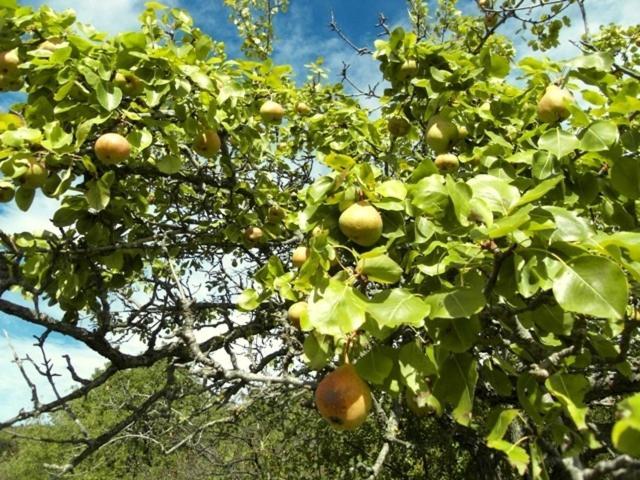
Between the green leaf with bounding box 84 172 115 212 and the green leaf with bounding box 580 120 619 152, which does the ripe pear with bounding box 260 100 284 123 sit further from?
the green leaf with bounding box 580 120 619 152

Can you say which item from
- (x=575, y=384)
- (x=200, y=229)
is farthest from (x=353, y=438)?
(x=575, y=384)

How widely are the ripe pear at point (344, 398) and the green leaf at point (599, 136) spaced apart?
1167 mm

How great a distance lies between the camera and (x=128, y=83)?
2711 mm

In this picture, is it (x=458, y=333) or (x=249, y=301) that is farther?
(x=249, y=301)

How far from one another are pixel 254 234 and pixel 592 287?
8.77 ft

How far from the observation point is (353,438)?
620cm

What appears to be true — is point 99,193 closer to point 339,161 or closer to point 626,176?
point 339,161

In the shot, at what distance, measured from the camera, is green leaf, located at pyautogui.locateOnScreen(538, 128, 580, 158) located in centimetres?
186

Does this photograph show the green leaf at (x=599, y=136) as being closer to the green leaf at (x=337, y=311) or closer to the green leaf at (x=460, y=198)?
the green leaf at (x=460, y=198)

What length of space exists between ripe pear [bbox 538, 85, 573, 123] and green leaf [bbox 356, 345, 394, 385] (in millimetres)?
1358

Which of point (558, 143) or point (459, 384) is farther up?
point (558, 143)

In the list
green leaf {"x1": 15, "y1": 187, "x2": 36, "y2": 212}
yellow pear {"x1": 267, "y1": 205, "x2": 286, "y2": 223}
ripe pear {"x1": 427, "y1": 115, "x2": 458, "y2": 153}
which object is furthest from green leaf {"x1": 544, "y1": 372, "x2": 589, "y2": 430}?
green leaf {"x1": 15, "y1": 187, "x2": 36, "y2": 212}

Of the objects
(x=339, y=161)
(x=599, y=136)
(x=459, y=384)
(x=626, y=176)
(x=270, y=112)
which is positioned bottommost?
(x=459, y=384)

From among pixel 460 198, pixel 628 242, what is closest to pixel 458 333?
pixel 460 198
